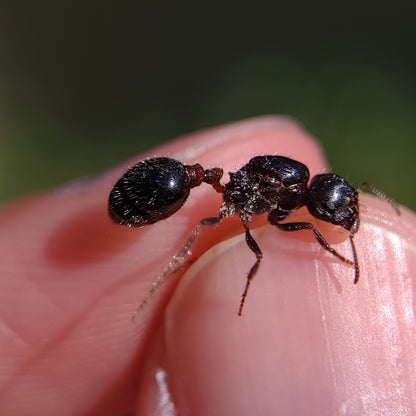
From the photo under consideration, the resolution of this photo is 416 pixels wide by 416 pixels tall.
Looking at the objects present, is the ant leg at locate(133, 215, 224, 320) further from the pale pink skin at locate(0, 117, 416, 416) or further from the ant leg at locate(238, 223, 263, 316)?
the ant leg at locate(238, 223, 263, 316)

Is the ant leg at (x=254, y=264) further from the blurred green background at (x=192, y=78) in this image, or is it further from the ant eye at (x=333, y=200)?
the blurred green background at (x=192, y=78)

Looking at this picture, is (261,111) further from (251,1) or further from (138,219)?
(138,219)

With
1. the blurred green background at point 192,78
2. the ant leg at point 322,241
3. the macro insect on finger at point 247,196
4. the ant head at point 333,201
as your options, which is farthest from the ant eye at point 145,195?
the blurred green background at point 192,78

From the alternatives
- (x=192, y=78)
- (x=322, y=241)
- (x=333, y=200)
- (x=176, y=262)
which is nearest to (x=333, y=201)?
(x=333, y=200)

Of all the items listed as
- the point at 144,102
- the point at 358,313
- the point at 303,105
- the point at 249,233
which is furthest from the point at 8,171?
the point at 358,313

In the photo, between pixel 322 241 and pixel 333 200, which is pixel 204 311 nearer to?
pixel 322 241
